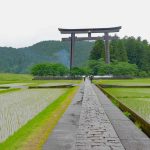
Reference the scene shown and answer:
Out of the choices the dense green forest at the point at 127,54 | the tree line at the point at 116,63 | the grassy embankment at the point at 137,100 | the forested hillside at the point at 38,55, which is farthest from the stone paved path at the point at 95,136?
the forested hillside at the point at 38,55

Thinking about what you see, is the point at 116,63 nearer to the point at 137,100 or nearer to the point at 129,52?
the point at 129,52

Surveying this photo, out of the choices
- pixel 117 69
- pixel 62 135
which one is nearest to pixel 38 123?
pixel 62 135

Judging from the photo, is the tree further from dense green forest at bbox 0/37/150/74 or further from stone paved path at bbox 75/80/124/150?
stone paved path at bbox 75/80/124/150

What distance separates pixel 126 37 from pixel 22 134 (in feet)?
330

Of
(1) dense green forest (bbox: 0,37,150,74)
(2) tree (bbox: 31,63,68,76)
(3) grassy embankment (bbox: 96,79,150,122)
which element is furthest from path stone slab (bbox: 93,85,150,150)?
(1) dense green forest (bbox: 0,37,150,74)

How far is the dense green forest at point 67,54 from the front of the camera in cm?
8638

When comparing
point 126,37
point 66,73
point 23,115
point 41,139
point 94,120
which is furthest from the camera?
point 126,37

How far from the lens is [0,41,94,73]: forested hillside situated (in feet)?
538

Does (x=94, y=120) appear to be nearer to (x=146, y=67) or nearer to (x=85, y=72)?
(x=85, y=72)

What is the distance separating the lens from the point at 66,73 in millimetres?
76688

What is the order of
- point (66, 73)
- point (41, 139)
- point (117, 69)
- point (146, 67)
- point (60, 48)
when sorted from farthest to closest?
1. point (60, 48)
2. point (146, 67)
3. point (66, 73)
4. point (117, 69)
5. point (41, 139)

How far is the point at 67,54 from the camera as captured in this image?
614 ft

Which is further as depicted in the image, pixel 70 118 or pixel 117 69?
pixel 117 69

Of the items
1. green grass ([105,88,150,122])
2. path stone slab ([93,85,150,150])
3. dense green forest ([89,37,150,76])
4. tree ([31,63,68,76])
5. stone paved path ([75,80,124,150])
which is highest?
dense green forest ([89,37,150,76])
